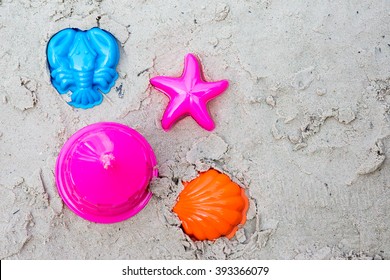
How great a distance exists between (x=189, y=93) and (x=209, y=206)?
1.09 ft

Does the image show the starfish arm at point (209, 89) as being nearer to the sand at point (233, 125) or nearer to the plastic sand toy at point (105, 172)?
the sand at point (233, 125)

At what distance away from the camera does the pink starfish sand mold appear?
1.87 metres

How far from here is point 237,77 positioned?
1.93 m

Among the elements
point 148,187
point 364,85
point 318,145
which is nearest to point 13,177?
point 148,187

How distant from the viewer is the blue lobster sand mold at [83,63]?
6.22ft

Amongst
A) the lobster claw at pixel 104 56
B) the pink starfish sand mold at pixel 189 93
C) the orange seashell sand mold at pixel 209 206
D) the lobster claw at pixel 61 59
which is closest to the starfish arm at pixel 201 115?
the pink starfish sand mold at pixel 189 93

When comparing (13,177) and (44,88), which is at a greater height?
(44,88)

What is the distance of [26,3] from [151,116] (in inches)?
20.1

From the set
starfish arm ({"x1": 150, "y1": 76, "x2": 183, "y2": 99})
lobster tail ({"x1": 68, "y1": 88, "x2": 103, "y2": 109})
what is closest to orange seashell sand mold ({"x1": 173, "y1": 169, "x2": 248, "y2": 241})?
starfish arm ({"x1": 150, "y1": 76, "x2": 183, "y2": 99})

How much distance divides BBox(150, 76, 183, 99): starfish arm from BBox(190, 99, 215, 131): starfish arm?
7cm

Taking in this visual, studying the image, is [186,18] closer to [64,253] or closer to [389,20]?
[389,20]

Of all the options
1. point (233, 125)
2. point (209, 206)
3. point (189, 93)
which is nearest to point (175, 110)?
point (189, 93)

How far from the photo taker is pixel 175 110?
6.15ft

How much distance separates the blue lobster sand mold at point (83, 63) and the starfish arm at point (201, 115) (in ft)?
0.88
